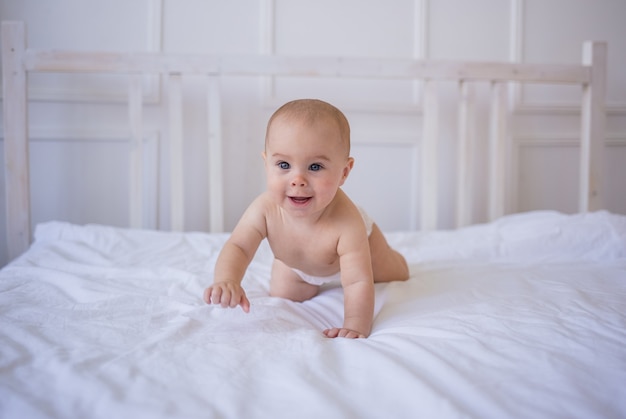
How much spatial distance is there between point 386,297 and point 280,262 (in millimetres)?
231

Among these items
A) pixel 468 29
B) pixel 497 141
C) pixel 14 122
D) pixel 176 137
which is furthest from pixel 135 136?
pixel 468 29

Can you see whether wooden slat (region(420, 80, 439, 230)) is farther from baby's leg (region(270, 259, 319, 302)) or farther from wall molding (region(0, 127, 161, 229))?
wall molding (region(0, 127, 161, 229))

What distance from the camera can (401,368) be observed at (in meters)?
0.56

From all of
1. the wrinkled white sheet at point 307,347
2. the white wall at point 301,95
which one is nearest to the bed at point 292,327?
the wrinkled white sheet at point 307,347

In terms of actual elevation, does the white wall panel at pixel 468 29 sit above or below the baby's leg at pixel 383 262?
above

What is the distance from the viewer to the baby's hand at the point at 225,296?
29.3 inches

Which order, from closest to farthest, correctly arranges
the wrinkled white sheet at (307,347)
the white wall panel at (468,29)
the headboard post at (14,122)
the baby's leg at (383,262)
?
the wrinkled white sheet at (307,347)
the baby's leg at (383,262)
the headboard post at (14,122)
the white wall panel at (468,29)

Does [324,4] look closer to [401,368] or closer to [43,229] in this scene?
[43,229]

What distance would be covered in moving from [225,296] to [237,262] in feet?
0.43

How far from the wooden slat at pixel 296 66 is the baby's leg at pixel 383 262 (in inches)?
30.1

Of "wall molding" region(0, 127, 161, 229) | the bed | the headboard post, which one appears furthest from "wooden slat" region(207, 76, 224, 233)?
the headboard post

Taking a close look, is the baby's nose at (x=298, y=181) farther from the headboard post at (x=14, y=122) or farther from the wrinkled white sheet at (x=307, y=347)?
the headboard post at (x=14, y=122)

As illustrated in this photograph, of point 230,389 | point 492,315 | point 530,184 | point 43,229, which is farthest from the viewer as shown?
point 530,184

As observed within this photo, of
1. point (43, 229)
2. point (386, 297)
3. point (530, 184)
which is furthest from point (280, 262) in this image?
point (530, 184)
